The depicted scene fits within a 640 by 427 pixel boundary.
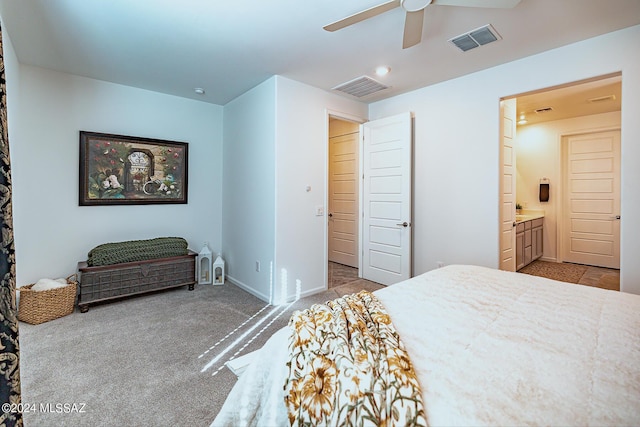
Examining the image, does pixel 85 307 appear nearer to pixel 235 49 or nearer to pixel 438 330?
pixel 235 49

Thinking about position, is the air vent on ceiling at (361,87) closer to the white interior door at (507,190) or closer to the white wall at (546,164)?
the white interior door at (507,190)

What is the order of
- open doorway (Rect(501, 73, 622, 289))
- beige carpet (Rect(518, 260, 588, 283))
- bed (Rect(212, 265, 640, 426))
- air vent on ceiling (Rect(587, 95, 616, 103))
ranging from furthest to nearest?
1. open doorway (Rect(501, 73, 622, 289))
2. beige carpet (Rect(518, 260, 588, 283))
3. air vent on ceiling (Rect(587, 95, 616, 103))
4. bed (Rect(212, 265, 640, 426))

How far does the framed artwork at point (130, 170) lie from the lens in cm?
352

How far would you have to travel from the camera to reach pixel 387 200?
4055 mm

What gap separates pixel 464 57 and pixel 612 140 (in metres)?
3.89

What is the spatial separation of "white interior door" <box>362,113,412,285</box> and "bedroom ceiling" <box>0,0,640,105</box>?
713 millimetres

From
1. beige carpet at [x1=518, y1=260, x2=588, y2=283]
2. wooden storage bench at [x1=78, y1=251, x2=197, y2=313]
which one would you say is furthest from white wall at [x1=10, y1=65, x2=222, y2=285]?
beige carpet at [x1=518, y1=260, x2=588, y2=283]

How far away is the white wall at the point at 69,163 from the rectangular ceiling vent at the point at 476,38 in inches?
135

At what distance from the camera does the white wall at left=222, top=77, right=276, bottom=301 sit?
350cm

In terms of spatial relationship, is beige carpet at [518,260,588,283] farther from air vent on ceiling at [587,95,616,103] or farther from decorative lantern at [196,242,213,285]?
decorative lantern at [196,242,213,285]

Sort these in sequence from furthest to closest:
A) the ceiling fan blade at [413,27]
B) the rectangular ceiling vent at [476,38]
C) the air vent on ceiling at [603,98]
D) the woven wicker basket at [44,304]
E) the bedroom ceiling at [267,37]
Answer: the air vent on ceiling at [603,98] → the woven wicker basket at [44,304] → the rectangular ceiling vent at [476,38] → the bedroom ceiling at [267,37] → the ceiling fan blade at [413,27]

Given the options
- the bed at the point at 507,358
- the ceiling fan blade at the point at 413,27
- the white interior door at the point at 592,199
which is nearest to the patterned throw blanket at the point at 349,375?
the bed at the point at 507,358

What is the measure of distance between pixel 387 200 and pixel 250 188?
1.81 metres

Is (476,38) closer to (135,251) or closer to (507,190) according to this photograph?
(507,190)
